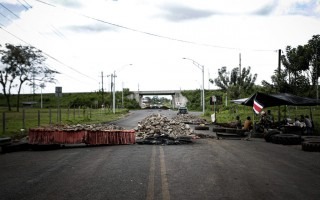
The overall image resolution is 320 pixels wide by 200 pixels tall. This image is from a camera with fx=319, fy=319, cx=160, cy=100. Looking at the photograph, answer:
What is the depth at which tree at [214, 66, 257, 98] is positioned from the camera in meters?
57.3

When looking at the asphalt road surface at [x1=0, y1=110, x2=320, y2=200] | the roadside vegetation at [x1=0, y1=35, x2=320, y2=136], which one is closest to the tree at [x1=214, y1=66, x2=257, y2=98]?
the roadside vegetation at [x1=0, y1=35, x2=320, y2=136]

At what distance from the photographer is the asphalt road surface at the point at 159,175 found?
6.65 meters

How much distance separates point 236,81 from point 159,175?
64.0m

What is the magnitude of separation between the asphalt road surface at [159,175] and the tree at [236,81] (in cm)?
4419

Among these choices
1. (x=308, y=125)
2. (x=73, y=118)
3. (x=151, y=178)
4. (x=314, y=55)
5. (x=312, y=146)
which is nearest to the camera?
(x=151, y=178)

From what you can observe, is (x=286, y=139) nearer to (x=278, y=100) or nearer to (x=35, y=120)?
(x=278, y=100)

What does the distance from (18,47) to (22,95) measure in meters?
83.4

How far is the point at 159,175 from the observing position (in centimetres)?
834

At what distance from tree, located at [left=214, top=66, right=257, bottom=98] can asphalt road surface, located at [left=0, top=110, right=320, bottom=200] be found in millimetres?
44186

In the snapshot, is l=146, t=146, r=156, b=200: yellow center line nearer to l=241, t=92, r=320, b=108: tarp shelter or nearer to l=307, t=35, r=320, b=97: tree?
l=241, t=92, r=320, b=108: tarp shelter

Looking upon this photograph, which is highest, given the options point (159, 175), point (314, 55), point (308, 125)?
point (314, 55)

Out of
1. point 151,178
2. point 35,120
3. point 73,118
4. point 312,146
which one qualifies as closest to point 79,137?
point 151,178

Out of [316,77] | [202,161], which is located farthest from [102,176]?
[316,77]

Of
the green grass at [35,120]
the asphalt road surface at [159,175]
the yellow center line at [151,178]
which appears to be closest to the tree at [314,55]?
the green grass at [35,120]
